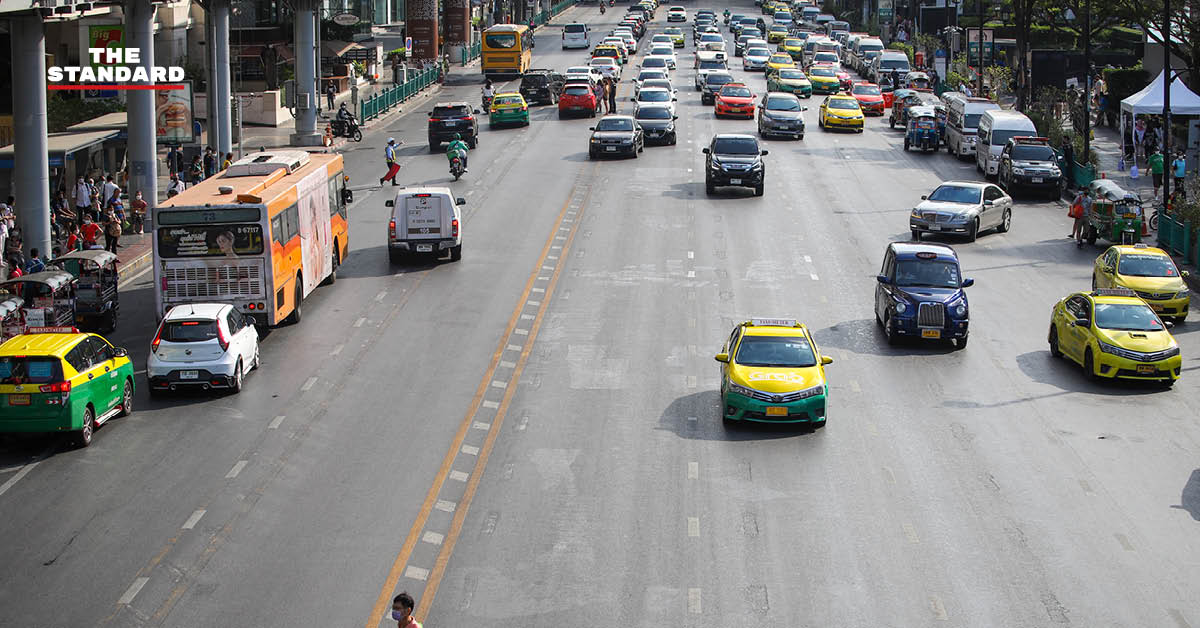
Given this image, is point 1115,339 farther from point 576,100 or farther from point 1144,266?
point 576,100

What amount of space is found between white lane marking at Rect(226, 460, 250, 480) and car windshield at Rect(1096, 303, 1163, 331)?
50.0 ft

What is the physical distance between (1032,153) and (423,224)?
2190 cm

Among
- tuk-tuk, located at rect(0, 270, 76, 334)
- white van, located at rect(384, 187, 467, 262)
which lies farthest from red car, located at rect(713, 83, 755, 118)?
tuk-tuk, located at rect(0, 270, 76, 334)

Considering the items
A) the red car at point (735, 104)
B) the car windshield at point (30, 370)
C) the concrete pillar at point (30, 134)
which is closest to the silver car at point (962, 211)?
the concrete pillar at point (30, 134)

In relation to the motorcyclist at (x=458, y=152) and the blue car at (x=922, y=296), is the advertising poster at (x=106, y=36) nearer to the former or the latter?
the motorcyclist at (x=458, y=152)

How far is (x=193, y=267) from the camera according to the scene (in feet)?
97.0

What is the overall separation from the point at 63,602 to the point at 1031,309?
22.7m

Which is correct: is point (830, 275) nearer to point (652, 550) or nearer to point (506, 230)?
point (506, 230)

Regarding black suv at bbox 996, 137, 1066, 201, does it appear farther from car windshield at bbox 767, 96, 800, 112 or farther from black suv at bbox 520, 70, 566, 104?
black suv at bbox 520, 70, 566, 104

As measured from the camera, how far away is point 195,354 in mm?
26109

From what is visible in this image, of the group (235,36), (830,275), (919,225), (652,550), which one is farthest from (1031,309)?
(235,36)

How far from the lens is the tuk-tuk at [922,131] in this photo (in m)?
59.1

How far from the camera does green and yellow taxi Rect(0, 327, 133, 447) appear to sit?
900 inches

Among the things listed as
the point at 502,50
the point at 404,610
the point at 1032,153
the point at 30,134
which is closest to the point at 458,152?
the point at 30,134
